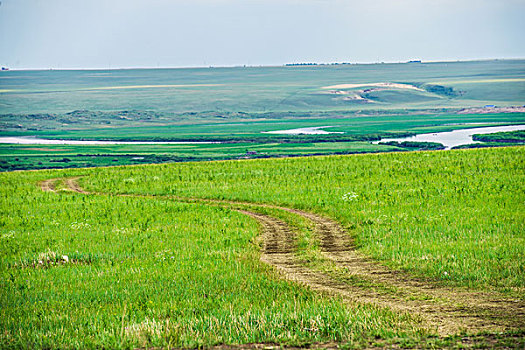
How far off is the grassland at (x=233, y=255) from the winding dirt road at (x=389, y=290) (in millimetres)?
299

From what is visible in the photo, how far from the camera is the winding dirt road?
40.7 feet

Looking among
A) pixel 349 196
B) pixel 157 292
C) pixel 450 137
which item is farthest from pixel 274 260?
pixel 450 137

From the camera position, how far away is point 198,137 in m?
168

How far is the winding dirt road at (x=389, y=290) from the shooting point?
12.4 meters

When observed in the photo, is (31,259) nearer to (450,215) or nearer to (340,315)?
(340,315)

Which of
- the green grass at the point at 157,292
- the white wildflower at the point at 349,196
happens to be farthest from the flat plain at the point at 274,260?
the white wildflower at the point at 349,196

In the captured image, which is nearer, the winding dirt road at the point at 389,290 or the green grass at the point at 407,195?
the winding dirt road at the point at 389,290

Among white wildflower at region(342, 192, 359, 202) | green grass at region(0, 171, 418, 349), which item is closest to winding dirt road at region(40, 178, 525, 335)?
green grass at region(0, 171, 418, 349)

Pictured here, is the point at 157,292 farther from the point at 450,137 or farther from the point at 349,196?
the point at 450,137

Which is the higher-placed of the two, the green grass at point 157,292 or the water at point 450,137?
the green grass at point 157,292

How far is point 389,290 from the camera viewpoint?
15.1 m

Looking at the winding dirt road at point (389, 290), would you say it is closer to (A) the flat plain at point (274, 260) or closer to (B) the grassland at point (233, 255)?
(A) the flat plain at point (274, 260)

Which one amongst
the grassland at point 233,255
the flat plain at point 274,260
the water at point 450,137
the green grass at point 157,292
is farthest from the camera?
the water at point 450,137

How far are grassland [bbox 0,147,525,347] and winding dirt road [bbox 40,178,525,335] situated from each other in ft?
0.98
